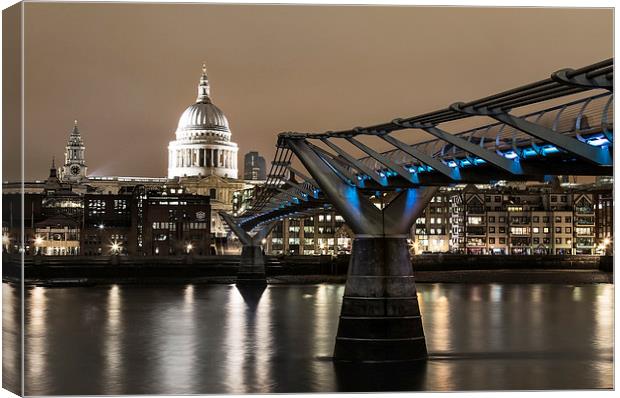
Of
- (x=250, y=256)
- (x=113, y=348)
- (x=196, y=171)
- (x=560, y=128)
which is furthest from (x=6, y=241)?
(x=196, y=171)

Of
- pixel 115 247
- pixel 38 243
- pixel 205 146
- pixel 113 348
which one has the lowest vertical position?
pixel 113 348

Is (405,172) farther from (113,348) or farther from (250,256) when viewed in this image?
(250,256)

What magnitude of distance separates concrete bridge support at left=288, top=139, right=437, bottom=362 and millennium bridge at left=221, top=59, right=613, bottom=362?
0.03 meters

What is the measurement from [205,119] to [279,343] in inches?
4722

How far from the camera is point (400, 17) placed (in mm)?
21828

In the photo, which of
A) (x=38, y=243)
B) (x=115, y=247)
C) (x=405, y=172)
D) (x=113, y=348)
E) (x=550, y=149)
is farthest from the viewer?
(x=115, y=247)

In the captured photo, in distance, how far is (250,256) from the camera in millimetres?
83750

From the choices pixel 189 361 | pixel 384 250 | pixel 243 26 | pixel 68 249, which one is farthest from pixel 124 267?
pixel 243 26

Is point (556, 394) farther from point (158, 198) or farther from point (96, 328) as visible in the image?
point (158, 198)

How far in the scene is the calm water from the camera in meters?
30.9

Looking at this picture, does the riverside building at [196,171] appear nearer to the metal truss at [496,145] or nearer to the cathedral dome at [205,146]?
the cathedral dome at [205,146]

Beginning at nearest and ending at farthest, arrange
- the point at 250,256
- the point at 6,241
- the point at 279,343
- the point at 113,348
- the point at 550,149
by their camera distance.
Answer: the point at 6,241 → the point at 550,149 → the point at 113,348 → the point at 279,343 → the point at 250,256

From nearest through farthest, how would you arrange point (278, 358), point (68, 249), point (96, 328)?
point (278, 358), point (96, 328), point (68, 249)

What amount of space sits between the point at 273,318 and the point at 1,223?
33.5 metres
